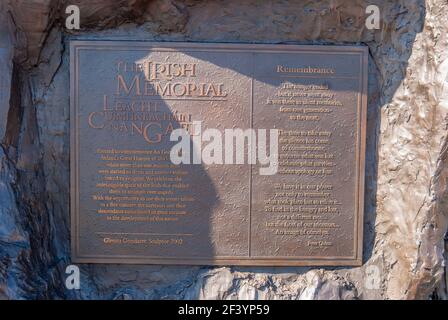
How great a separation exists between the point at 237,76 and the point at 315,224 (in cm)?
136

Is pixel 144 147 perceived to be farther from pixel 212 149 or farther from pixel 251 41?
pixel 251 41

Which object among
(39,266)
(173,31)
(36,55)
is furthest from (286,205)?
(36,55)

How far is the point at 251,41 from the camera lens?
3689 mm

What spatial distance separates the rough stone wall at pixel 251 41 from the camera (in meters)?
3.46

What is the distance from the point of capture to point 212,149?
3660 mm

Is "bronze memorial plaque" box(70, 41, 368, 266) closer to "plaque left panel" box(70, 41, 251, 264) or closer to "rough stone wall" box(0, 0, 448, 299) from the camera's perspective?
"plaque left panel" box(70, 41, 251, 264)

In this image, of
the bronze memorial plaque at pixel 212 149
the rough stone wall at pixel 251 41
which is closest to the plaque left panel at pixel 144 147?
the bronze memorial plaque at pixel 212 149

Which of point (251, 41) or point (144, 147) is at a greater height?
point (251, 41)

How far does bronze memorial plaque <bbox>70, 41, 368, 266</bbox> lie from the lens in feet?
12.0

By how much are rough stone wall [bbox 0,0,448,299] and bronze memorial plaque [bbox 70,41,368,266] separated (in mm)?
115

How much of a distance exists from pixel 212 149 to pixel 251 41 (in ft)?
3.04

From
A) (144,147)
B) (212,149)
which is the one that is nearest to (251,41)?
(212,149)

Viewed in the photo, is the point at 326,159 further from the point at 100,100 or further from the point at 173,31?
the point at 100,100

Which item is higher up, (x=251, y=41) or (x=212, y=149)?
(x=251, y=41)
